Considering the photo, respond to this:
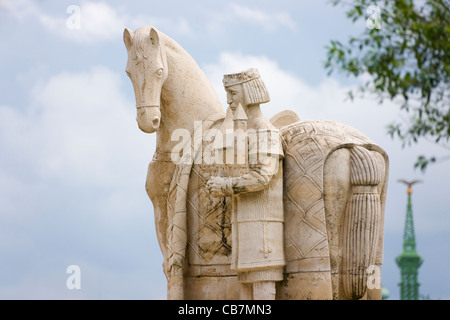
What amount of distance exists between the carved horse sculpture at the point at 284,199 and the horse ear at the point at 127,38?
12 millimetres

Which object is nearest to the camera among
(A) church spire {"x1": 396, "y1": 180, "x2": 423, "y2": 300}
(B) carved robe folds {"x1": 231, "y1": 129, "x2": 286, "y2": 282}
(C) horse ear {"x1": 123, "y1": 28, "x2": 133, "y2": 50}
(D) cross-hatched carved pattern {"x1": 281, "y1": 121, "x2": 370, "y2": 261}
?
(B) carved robe folds {"x1": 231, "y1": 129, "x2": 286, "y2": 282}

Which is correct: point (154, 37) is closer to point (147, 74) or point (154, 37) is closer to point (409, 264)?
point (147, 74)

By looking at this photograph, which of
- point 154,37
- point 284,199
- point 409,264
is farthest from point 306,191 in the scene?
point 409,264

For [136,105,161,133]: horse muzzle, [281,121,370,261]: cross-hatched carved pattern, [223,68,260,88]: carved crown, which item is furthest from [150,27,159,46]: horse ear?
[281,121,370,261]: cross-hatched carved pattern

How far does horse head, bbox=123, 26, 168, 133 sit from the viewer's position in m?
7.92

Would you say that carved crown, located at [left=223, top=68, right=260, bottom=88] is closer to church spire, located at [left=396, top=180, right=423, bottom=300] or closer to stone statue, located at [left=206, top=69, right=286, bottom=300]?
stone statue, located at [left=206, top=69, right=286, bottom=300]

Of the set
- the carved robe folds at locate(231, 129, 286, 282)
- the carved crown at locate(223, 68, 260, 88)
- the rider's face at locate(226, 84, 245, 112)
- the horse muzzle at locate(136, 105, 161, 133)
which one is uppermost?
the carved crown at locate(223, 68, 260, 88)

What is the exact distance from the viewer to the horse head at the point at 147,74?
792 cm

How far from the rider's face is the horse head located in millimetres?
735

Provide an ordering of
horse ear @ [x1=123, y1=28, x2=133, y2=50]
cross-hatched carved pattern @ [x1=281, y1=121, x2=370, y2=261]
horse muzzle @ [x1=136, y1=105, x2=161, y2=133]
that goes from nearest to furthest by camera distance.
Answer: cross-hatched carved pattern @ [x1=281, y1=121, x2=370, y2=261]
horse muzzle @ [x1=136, y1=105, x2=161, y2=133]
horse ear @ [x1=123, y1=28, x2=133, y2=50]

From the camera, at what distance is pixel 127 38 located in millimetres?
8094

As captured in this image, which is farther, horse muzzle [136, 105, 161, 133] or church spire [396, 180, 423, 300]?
church spire [396, 180, 423, 300]
